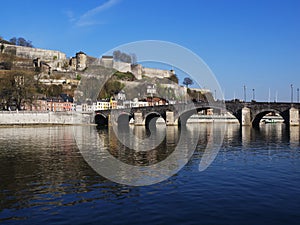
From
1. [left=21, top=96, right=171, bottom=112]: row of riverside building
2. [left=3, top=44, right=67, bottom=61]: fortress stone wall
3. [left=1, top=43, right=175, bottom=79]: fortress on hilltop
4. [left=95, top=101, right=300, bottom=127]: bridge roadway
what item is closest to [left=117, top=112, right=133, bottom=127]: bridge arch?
[left=95, top=101, right=300, bottom=127]: bridge roadway

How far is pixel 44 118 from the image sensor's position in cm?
6950

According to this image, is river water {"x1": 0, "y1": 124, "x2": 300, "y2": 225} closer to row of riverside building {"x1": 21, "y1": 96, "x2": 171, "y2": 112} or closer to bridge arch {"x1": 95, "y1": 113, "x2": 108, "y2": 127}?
bridge arch {"x1": 95, "y1": 113, "x2": 108, "y2": 127}

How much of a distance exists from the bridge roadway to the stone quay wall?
499 cm

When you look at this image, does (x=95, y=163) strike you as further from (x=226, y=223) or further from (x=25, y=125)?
(x=25, y=125)

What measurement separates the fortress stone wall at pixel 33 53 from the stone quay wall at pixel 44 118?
51168 millimetres

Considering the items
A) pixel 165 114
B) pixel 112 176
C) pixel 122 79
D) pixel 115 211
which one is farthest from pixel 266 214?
pixel 122 79

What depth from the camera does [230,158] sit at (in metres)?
20.5

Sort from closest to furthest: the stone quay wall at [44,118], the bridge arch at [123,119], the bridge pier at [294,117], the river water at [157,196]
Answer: the river water at [157,196], the bridge pier at [294,117], the stone quay wall at [44,118], the bridge arch at [123,119]

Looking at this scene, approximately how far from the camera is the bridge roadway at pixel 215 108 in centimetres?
5752

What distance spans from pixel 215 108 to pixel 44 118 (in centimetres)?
3566

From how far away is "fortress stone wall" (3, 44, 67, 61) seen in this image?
113 metres

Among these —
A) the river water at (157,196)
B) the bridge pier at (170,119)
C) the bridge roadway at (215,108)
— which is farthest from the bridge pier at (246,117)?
the river water at (157,196)

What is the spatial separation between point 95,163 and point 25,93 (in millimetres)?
57667

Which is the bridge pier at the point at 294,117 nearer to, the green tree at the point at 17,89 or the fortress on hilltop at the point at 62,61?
the green tree at the point at 17,89
